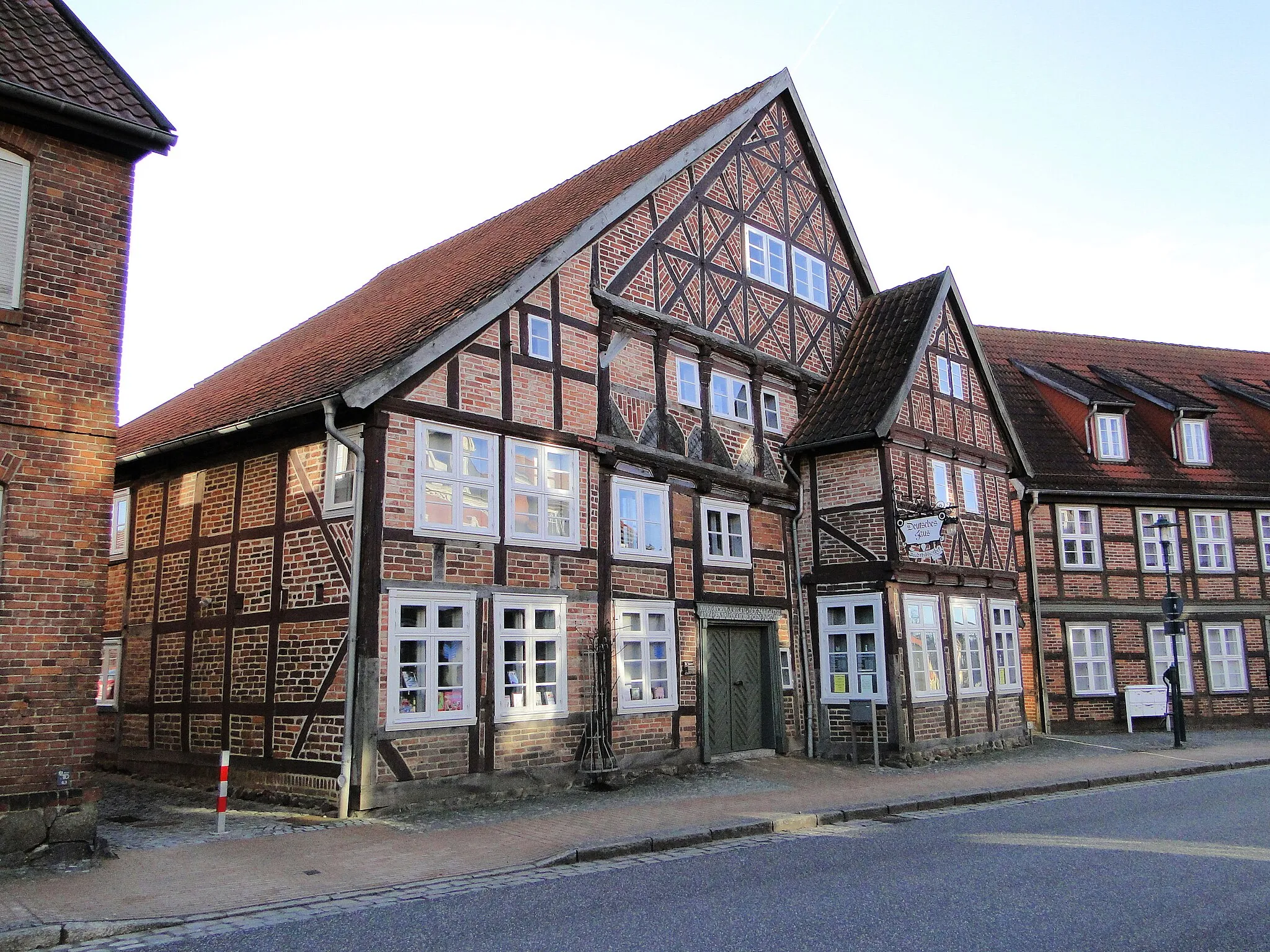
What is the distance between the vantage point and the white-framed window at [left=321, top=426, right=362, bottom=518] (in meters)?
12.0

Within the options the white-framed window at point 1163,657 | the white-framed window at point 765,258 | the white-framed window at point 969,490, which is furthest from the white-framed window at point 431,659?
the white-framed window at point 1163,657

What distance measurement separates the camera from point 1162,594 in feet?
79.6

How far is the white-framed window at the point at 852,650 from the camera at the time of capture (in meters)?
17.2

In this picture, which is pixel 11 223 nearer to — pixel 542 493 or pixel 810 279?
pixel 542 493

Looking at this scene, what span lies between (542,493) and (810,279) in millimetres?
8545

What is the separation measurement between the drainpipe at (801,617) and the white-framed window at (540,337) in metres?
5.68

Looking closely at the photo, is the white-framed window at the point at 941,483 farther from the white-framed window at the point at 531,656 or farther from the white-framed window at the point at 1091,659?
the white-framed window at the point at 531,656

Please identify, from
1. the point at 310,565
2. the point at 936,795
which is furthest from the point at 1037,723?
the point at 310,565

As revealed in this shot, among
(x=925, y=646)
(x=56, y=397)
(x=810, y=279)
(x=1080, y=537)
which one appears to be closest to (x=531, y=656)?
(x=56, y=397)

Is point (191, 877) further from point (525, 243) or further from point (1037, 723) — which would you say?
point (1037, 723)

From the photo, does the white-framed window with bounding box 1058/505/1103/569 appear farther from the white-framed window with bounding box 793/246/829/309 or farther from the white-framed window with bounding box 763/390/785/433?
the white-framed window with bounding box 763/390/785/433

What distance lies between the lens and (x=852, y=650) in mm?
17547

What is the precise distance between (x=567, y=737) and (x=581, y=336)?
539 centimetres

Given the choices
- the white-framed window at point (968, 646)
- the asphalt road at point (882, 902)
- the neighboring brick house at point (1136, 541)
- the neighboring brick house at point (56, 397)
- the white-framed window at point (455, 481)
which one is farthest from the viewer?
the neighboring brick house at point (1136, 541)
